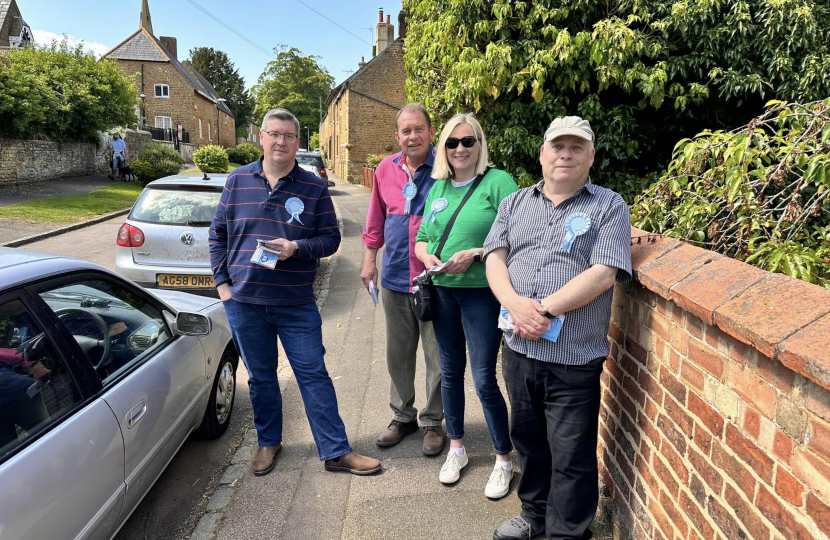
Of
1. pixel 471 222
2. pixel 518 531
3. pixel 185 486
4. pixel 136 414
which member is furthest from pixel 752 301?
pixel 185 486

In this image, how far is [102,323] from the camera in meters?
2.74

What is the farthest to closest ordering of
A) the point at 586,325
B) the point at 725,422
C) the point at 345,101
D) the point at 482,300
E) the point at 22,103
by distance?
the point at 345,101, the point at 22,103, the point at 482,300, the point at 586,325, the point at 725,422

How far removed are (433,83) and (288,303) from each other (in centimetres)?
544

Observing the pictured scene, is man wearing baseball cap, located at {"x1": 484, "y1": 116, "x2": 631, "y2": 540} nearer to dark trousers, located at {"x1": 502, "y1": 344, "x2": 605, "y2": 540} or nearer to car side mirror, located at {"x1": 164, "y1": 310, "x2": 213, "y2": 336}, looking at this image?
dark trousers, located at {"x1": 502, "y1": 344, "x2": 605, "y2": 540}

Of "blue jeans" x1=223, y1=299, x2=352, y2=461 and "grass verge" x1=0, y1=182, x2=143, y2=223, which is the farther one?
"grass verge" x1=0, y1=182, x2=143, y2=223

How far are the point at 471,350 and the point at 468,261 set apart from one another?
505 mm

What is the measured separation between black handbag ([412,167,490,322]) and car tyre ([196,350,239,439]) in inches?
64.4

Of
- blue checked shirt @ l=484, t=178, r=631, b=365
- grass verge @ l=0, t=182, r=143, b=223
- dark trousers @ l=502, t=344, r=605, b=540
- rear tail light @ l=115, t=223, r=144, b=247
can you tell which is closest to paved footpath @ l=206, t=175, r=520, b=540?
dark trousers @ l=502, t=344, r=605, b=540

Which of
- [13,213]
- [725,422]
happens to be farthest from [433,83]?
[13,213]

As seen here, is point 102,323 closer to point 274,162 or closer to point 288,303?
point 288,303

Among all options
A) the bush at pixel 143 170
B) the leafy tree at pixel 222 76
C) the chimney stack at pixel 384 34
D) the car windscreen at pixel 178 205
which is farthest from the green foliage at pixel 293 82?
the car windscreen at pixel 178 205

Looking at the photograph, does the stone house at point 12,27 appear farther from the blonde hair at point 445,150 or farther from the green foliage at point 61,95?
the blonde hair at point 445,150

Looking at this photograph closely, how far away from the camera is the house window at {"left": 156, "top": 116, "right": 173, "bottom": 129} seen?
47.3 m

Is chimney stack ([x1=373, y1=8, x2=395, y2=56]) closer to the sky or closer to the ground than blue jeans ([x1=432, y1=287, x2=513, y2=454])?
closer to the sky
